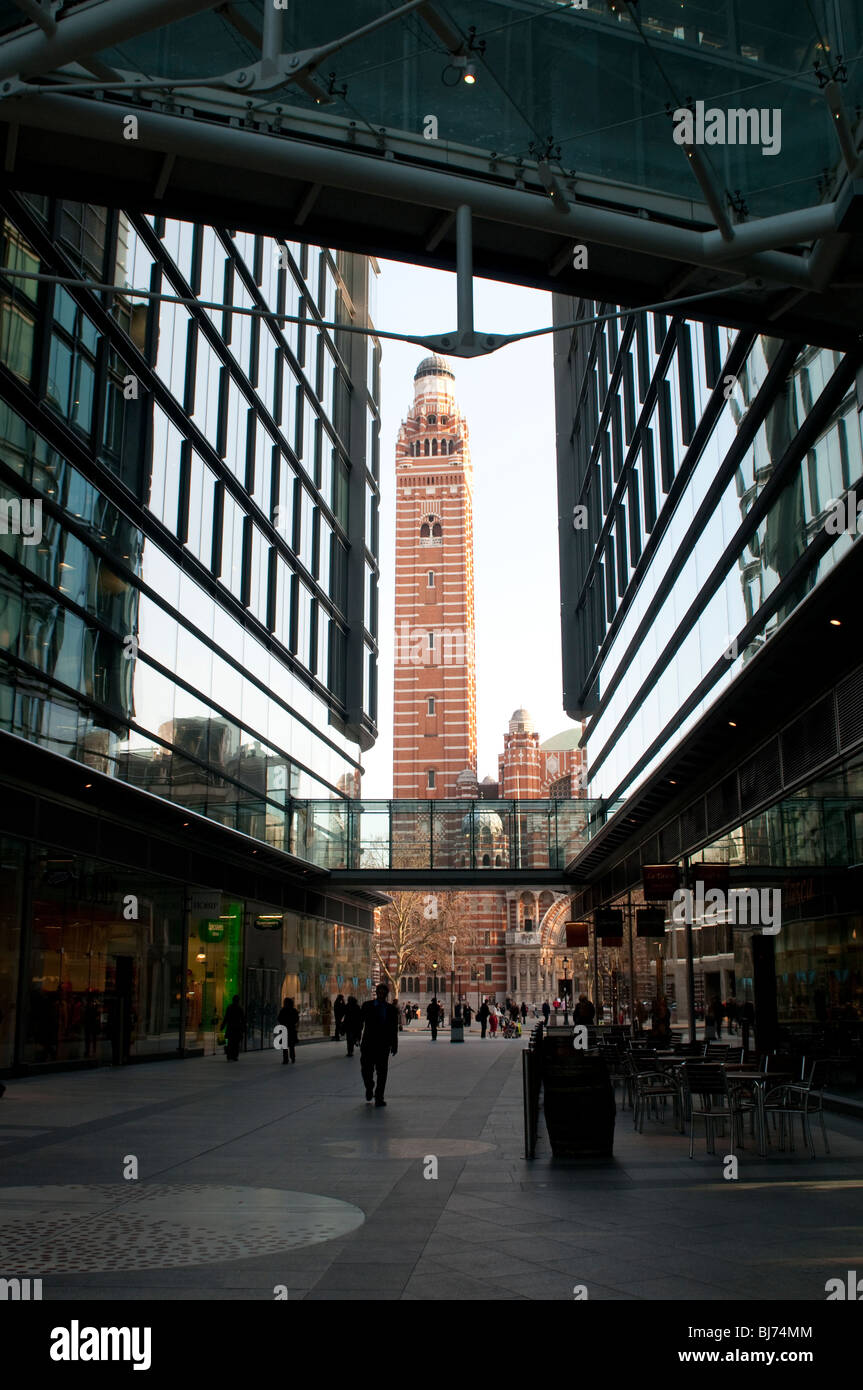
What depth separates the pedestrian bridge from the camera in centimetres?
4222

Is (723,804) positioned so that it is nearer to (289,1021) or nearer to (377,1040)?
(377,1040)

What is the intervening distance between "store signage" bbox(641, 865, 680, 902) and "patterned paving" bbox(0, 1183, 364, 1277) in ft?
49.8

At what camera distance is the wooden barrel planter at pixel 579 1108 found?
12422 millimetres

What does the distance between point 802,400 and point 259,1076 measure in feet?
57.4

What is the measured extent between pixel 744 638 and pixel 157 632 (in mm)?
13999

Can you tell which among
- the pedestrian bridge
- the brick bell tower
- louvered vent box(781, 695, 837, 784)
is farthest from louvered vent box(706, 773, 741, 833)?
the brick bell tower

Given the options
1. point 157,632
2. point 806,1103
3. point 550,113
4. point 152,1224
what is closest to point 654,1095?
point 806,1103

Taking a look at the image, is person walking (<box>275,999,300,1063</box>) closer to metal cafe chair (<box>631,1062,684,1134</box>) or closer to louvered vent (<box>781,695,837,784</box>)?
metal cafe chair (<box>631,1062,684,1134</box>)

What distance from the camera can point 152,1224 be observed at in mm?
8836

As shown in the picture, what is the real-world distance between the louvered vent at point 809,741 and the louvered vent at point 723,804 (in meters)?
3.43

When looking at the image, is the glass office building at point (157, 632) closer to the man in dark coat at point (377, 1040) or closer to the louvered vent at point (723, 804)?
the man in dark coat at point (377, 1040)

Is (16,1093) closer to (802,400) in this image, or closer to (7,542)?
(7,542)

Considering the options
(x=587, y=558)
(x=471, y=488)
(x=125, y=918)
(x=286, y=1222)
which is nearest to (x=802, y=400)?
(x=286, y=1222)

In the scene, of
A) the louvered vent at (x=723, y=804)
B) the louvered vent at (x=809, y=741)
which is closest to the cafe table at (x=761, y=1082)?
the louvered vent at (x=809, y=741)
